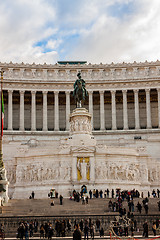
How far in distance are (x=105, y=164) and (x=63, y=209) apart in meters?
16.2

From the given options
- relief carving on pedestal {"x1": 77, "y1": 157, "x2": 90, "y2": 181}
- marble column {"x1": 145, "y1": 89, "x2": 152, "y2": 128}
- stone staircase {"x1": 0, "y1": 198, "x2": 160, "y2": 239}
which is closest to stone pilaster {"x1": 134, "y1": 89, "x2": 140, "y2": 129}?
marble column {"x1": 145, "y1": 89, "x2": 152, "y2": 128}


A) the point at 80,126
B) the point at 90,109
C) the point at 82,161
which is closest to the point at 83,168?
the point at 82,161

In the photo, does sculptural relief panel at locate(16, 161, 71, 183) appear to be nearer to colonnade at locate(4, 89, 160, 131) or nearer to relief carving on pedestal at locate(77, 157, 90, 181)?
relief carving on pedestal at locate(77, 157, 90, 181)

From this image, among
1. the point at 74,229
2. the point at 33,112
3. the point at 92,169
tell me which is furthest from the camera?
the point at 33,112

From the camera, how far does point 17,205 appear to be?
136 ft

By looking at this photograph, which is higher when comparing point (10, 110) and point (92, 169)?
point (10, 110)

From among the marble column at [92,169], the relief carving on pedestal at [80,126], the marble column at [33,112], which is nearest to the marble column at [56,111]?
the marble column at [33,112]

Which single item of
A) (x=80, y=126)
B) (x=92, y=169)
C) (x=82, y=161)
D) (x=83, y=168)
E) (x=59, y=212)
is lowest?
(x=59, y=212)

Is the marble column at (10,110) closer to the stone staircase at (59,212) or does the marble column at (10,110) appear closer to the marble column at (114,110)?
the marble column at (114,110)

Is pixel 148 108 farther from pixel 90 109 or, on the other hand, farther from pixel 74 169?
pixel 74 169

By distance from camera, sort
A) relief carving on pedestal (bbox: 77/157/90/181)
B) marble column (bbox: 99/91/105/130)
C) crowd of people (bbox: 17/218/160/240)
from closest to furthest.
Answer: crowd of people (bbox: 17/218/160/240)
relief carving on pedestal (bbox: 77/157/90/181)
marble column (bbox: 99/91/105/130)

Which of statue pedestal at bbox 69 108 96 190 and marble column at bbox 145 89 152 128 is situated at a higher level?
marble column at bbox 145 89 152 128

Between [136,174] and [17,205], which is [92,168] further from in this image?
[17,205]

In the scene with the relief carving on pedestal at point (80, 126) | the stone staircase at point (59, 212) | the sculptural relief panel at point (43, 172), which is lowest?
the stone staircase at point (59, 212)
